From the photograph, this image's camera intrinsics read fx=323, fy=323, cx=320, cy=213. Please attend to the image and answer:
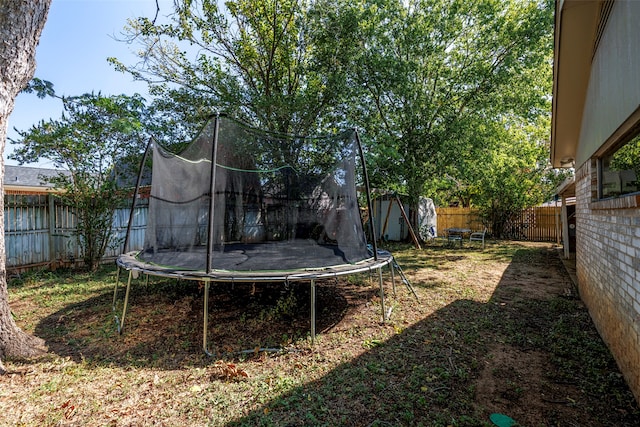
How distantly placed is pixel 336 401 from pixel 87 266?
6.78 metres

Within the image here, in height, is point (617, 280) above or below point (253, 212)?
below

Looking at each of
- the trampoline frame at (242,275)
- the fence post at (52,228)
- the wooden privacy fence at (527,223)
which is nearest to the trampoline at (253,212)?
the trampoline frame at (242,275)

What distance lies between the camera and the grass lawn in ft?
6.82

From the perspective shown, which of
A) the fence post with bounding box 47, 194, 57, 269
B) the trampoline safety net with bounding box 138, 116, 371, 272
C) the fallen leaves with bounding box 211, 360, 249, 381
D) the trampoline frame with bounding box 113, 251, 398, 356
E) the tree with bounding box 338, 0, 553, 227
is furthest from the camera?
the tree with bounding box 338, 0, 553, 227

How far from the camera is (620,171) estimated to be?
2.78 metres

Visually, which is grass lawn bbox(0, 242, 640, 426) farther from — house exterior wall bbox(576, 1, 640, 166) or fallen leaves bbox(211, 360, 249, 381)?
house exterior wall bbox(576, 1, 640, 166)

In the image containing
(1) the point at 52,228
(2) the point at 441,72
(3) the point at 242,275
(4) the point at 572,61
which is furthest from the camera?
(2) the point at 441,72

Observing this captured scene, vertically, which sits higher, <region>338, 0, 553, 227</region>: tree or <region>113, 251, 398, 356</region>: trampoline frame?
<region>338, 0, 553, 227</region>: tree

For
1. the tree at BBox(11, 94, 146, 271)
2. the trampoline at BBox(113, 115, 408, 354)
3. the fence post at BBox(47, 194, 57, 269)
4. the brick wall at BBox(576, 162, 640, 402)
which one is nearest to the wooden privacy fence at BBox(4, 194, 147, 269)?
the fence post at BBox(47, 194, 57, 269)

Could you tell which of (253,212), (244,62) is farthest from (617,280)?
(244,62)

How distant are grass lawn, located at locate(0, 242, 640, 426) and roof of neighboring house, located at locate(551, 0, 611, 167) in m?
2.87

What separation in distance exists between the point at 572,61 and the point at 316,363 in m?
4.84

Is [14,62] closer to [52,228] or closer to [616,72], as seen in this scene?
[616,72]

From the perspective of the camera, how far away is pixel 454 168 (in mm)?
9883
